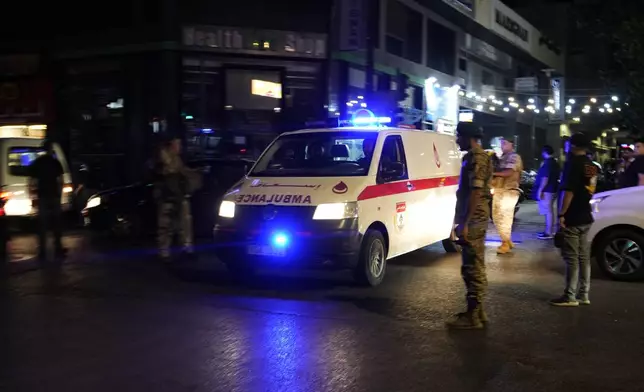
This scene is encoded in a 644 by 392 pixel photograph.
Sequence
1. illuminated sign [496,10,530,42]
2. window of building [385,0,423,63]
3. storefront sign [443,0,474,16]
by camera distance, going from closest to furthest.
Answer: window of building [385,0,423,63]
storefront sign [443,0,474,16]
illuminated sign [496,10,530,42]

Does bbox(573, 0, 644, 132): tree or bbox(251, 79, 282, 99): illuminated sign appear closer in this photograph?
bbox(573, 0, 644, 132): tree

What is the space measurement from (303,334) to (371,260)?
2.19 m

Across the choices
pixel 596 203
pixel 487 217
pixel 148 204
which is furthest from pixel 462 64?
pixel 487 217

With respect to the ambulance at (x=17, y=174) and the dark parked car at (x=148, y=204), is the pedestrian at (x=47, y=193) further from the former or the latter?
the ambulance at (x=17, y=174)

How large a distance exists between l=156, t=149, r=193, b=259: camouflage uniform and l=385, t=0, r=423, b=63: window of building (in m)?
13.7

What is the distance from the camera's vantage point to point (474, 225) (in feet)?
20.8

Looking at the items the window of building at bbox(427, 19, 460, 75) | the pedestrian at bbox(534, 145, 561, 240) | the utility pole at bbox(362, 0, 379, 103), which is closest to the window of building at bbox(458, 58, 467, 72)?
the window of building at bbox(427, 19, 460, 75)

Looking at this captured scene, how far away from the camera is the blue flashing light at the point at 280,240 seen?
791 centimetres

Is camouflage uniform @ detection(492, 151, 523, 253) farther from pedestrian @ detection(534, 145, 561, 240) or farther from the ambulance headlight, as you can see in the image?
the ambulance headlight

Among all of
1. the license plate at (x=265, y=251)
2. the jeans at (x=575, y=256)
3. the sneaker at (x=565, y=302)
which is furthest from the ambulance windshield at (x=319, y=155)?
the sneaker at (x=565, y=302)

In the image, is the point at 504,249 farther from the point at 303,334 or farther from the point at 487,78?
the point at 487,78

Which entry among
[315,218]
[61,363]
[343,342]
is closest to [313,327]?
[343,342]

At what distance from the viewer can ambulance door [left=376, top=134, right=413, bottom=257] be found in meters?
8.45

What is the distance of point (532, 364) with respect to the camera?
17.5 ft
